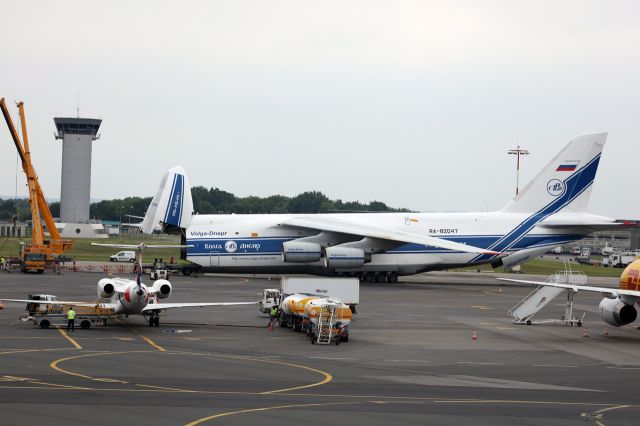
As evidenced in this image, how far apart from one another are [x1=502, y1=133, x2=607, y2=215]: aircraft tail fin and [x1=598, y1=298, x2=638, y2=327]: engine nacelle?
32.1m

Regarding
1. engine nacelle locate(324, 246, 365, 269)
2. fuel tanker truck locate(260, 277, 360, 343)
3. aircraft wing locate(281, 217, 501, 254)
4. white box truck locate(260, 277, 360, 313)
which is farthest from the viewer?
engine nacelle locate(324, 246, 365, 269)

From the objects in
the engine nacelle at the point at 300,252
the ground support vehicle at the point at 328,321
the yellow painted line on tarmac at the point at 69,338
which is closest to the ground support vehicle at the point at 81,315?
the yellow painted line on tarmac at the point at 69,338

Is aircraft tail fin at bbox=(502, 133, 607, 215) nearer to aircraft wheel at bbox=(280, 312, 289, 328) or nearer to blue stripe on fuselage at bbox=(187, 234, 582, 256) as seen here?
blue stripe on fuselage at bbox=(187, 234, 582, 256)

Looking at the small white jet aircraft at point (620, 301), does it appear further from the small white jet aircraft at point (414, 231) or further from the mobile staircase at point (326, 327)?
the small white jet aircraft at point (414, 231)

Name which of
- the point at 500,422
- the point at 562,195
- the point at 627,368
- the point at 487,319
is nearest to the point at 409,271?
the point at 562,195

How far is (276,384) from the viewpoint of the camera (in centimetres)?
2838

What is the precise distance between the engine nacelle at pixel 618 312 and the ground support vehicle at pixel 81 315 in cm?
2162

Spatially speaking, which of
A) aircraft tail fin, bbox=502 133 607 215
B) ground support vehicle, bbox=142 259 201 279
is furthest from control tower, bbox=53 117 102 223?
aircraft tail fin, bbox=502 133 607 215

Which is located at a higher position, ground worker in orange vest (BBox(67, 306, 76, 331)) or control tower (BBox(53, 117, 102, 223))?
control tower (BBox(53, 117, 102, 223))

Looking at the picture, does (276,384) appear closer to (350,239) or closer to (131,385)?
(131,385)

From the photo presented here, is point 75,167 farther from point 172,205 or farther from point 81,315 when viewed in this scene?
point 81,315

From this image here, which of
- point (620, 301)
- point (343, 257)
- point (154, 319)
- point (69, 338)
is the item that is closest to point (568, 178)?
point (343, 257)

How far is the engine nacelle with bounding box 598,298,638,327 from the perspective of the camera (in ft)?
139

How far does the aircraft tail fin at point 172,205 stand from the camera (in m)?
75.2
